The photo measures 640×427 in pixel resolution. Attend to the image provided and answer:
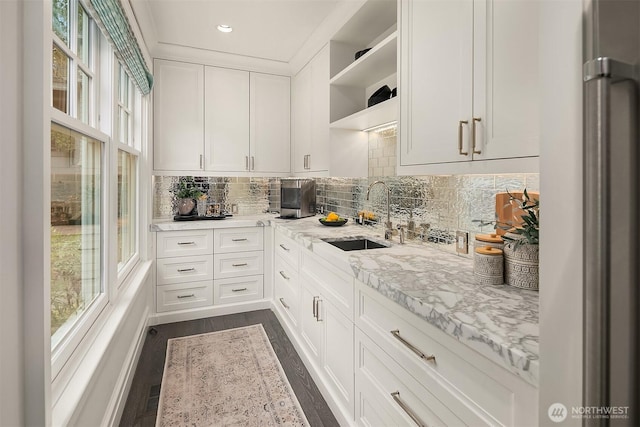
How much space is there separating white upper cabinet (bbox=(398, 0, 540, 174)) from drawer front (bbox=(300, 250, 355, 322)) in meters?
0.65

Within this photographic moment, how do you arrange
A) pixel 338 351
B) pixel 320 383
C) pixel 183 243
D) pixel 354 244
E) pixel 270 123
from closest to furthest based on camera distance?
pixel 338 351, pixel 320 383, pixel 354 244, pixel 183 243, pixel 270 123

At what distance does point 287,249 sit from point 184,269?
1.09 m

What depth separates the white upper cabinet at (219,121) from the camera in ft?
10.9

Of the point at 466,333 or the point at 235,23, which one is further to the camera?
the point at 235,23

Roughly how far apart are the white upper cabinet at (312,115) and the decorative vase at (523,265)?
5.89 ft

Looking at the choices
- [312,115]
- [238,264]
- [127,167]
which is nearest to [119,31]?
[127,167]

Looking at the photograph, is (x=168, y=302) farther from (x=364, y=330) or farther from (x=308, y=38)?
(x=308, y=38)

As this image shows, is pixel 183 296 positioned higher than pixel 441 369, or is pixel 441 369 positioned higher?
pixel 441 369

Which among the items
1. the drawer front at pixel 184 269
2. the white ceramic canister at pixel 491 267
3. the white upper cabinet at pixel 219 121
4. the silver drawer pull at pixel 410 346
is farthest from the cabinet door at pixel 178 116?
the white ceramic canister at pixel 491 267

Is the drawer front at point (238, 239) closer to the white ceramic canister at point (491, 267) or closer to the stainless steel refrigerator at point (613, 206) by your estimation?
the white ceramic canister at point (491, 267)

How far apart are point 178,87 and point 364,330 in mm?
3005

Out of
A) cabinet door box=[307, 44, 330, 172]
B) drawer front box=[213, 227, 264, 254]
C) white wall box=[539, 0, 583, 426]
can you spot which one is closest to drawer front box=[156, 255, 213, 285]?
drawer front box=[213, 227, 264, 254]

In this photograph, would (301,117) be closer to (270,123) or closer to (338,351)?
(270,123)

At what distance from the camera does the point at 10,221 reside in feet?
2.67
